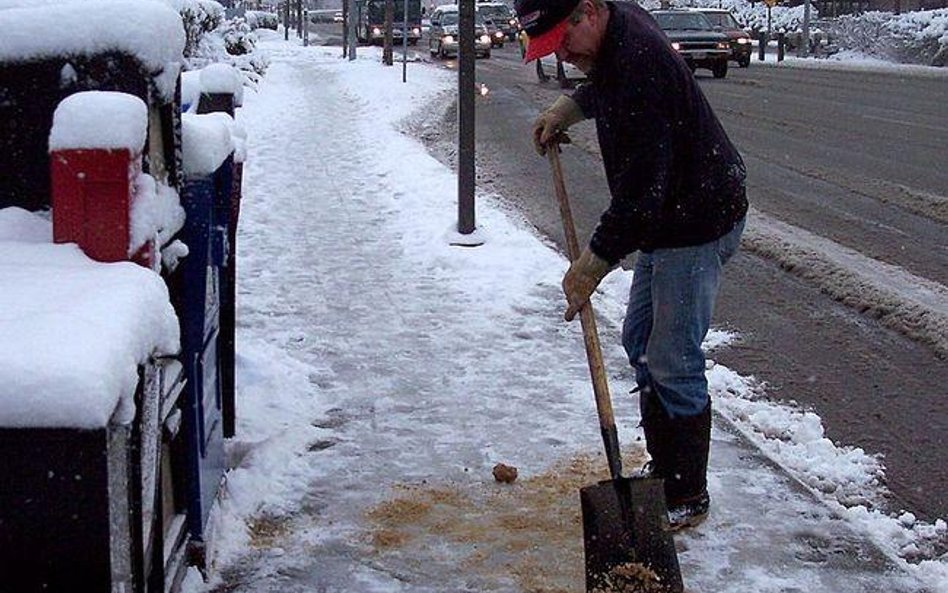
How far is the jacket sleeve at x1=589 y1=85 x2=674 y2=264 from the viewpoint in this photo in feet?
11.5

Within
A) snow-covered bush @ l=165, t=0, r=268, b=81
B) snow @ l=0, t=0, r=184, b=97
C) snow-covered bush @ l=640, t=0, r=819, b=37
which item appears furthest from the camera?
snow-covered bush @ l=640, t=0, r=819, b=37

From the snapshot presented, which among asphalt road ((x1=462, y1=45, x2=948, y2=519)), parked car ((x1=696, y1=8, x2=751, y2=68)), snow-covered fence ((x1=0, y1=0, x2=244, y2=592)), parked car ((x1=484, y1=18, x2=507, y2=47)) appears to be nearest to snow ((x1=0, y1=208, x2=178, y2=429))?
snow-covered fence ((x1=0, y1=0, x2=244, y2=592))

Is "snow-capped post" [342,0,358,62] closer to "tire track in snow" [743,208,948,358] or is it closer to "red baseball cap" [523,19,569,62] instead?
"tire track in snow" [743,208,948,358]

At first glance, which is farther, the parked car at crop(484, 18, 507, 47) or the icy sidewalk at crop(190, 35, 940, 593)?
the parked car at crop(484, 18, 507, 47)

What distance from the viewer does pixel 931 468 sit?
462 cm

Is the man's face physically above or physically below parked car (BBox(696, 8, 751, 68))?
above

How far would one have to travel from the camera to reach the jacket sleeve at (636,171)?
3.49m

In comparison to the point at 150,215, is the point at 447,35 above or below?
below

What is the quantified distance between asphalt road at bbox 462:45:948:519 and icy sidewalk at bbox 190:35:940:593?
537 mm

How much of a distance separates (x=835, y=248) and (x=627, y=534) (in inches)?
221

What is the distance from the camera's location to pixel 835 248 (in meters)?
8.67

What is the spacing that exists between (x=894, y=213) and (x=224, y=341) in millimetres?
7226

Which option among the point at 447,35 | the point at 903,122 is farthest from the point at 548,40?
the point at 447,35

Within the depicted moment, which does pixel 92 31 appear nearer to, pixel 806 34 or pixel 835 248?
pixel 835 248
